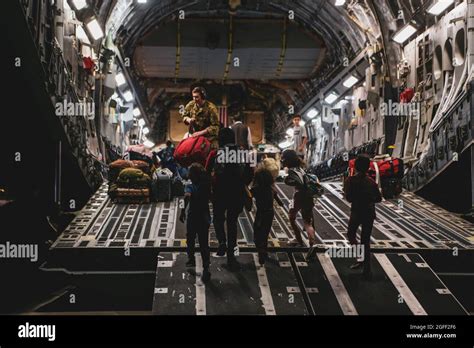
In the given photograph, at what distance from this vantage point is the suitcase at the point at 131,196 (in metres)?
11.2

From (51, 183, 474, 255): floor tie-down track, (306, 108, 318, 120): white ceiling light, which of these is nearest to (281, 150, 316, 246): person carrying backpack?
(51, 183, 474, 255): floor tie-down track

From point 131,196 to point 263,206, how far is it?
4.41 meters

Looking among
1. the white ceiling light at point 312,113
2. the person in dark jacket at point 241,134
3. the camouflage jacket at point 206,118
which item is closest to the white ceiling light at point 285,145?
the white ceiling light at point 312,113

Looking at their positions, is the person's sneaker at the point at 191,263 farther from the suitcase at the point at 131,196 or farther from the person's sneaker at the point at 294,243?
the suitcase at the point at 131,196

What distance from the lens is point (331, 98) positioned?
23406mm

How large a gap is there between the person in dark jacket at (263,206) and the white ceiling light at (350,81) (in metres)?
13.4

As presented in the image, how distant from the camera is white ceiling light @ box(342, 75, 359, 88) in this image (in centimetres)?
2016

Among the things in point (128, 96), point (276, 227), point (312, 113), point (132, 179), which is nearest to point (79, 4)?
point (132, 179)

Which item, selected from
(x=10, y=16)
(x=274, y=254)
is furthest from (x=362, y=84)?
(x=10, y=16)

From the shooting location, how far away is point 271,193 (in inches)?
307

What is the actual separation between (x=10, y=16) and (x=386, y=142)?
12081 millimetres

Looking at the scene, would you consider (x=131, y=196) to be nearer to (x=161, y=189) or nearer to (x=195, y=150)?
(x=161, y=189)

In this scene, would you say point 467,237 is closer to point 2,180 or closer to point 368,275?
point 368,275

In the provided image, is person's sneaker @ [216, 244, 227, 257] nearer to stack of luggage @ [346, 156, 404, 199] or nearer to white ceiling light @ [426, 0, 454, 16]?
stack of luggage @ [346, 156, 404, 199]
